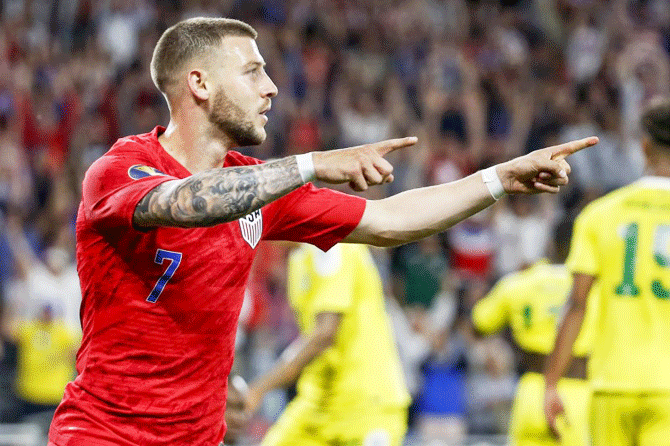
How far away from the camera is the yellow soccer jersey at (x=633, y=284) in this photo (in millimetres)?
5500

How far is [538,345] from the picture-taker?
7.37 metres

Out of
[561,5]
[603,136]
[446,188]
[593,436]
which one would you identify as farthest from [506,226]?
[446,188]

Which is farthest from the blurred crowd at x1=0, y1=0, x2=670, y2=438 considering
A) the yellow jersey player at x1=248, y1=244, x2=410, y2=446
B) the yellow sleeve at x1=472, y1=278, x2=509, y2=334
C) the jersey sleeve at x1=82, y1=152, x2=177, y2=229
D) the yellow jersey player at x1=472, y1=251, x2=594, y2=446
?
the jersey sleeve at x1=82, y1=152, x2=177, y2=229

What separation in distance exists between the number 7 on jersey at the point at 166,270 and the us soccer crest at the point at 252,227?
1.00 ft

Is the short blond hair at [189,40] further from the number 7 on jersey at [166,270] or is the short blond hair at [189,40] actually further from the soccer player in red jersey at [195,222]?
the number 7 on jersey at [166,270]

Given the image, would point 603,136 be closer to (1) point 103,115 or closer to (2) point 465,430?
(2) point 465,430

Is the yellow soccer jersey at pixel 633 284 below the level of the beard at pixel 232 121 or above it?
below

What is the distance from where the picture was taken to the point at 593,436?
18.6 feet

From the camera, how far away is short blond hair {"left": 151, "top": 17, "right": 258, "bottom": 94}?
12.7ft

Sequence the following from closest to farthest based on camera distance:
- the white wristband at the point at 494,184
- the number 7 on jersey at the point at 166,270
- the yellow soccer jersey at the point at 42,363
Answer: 1. the number 7 on jersey at the point at 166,270
2. the white wristband at the point at 494,184
3. the yellow soccer jersey at the point at 42,363

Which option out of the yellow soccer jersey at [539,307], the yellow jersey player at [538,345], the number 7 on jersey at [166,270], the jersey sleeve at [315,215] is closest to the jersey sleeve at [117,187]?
the number 7 on jersey at [166,270]

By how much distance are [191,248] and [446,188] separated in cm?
94

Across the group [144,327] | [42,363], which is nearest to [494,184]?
[144,327]

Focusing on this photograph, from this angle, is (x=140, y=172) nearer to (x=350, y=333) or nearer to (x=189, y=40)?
(x=189, y=40)
